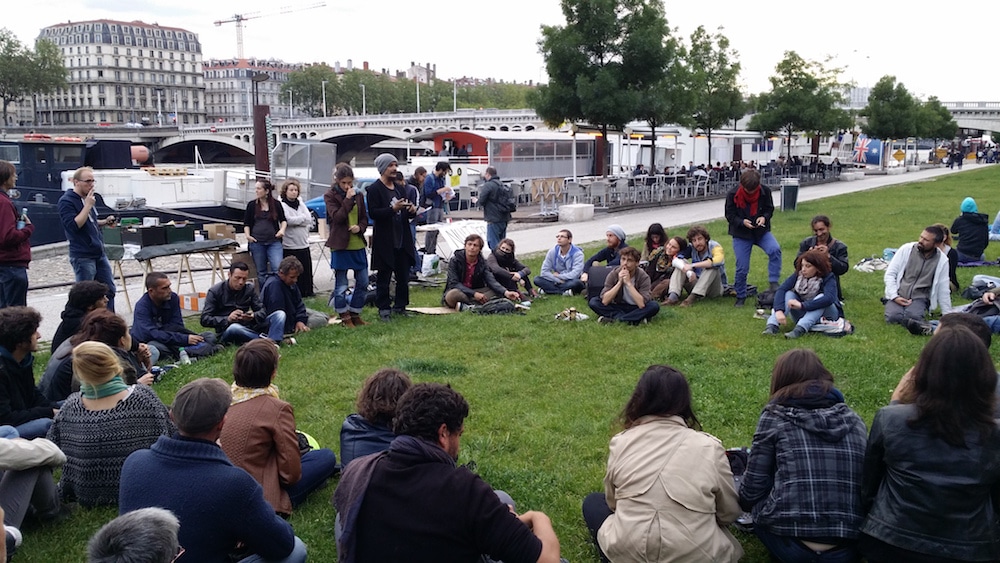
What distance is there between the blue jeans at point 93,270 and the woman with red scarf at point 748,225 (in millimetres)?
7435

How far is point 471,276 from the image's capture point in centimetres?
1028

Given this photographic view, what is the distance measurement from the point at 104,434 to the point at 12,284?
470 centimetres

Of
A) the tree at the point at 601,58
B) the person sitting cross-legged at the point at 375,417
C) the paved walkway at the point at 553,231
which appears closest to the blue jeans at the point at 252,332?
the paved walkway at the point at 553,231

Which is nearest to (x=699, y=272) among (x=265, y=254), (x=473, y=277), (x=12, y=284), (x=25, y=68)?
(x=473, y=277)

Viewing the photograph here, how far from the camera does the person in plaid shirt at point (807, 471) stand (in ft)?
11.5

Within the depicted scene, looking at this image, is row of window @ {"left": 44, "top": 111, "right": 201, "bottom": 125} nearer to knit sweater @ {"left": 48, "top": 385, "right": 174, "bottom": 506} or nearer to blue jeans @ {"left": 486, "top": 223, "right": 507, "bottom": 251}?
blue jeans @ {"left": 486, "top": 223, "right": 507, "bottom": 251}

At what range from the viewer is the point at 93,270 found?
29.3 ft

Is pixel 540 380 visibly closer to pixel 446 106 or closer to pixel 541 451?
pixel 541 451

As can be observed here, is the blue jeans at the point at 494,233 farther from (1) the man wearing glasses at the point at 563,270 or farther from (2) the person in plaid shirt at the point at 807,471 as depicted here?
(2) the person in plaid shirt at the point at 807,471

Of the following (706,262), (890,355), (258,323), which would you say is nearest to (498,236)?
(706,262)

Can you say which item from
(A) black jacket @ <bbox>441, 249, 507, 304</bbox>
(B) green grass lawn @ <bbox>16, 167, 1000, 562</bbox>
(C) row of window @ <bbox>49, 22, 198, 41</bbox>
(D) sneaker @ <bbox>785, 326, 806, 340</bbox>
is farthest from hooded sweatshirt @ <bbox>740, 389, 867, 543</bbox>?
(C) row of window @ <bbox>49, 22, 198, 41</bbox>

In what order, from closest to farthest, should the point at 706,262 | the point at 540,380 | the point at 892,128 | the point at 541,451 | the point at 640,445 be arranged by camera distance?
the point at 640,445, the point at 541,451, the point at 540,380, the point at 706,262, the point at 892,128

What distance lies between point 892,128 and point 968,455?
170 feet

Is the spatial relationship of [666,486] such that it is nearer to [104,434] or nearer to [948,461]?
[948,461]
